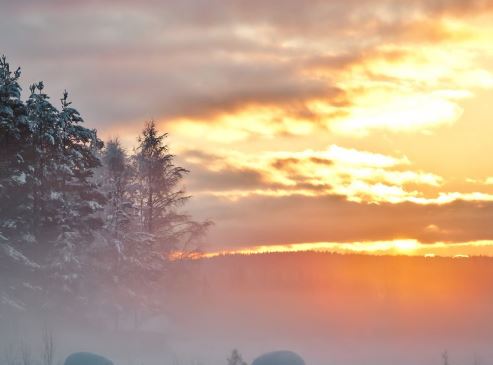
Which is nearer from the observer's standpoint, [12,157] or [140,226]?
[12,157]

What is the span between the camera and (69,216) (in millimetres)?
41156

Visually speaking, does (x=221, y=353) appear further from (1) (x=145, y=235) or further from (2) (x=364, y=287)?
(2) (x=364, y=287)

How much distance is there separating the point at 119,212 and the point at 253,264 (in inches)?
5674

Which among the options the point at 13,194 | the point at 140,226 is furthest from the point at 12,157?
the point at 140,226

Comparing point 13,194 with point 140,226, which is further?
point 140,226

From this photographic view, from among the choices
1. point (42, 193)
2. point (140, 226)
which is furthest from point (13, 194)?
point (140, 226)

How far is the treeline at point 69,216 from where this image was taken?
1484 inches

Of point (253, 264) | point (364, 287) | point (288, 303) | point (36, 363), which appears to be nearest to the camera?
point (36, 363)

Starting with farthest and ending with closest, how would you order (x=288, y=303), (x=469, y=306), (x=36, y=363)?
(x=469, y=306), (x=288, y=303), (x=36, y=363)

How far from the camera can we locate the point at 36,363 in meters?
33.1

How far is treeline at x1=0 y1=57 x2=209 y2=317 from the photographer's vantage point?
124 ft

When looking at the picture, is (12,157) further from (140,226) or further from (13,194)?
(140,226)

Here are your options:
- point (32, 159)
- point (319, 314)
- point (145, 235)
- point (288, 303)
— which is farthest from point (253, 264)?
point (32, 159)

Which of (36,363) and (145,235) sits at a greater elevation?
(145,235)
